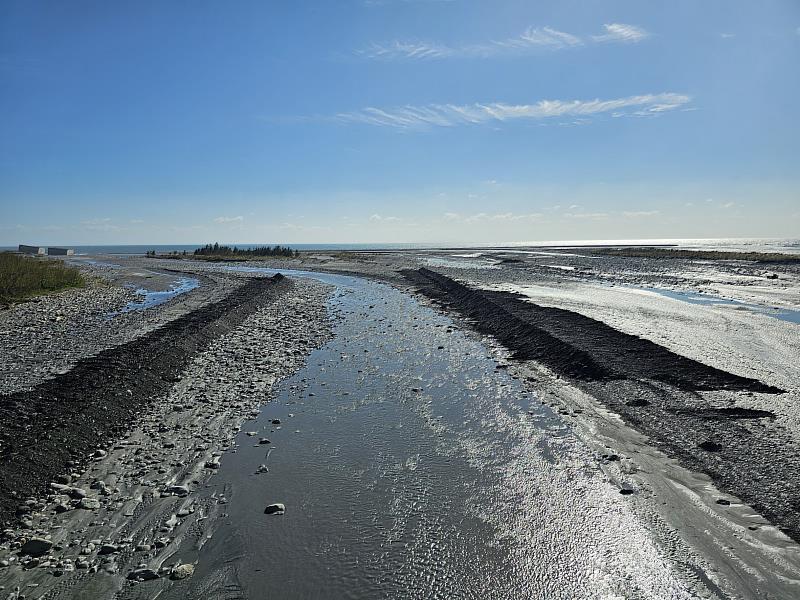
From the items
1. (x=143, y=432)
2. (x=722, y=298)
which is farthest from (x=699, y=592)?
(x=722, y=298)

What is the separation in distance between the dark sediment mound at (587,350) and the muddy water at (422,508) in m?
3.35

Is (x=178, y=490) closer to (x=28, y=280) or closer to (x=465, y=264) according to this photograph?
(x=28, y=280)

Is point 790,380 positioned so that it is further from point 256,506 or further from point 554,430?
point 256,506

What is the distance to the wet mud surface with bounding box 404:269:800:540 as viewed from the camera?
8.04 metres

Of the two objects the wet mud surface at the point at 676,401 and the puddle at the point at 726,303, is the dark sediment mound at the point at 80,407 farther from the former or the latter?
the puddle at the point at 726,303

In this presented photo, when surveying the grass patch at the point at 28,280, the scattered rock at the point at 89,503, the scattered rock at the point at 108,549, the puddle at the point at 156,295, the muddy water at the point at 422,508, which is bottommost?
the muddy water at the point at 422,508

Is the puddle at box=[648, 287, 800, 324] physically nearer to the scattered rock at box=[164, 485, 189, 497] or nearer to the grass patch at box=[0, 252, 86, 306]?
the scattered rock at box=[164, 485, 189, 497]

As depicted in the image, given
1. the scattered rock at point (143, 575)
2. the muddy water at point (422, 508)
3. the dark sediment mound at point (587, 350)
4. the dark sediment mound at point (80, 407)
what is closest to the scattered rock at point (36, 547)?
the dark sediment mound at point (80, 407)

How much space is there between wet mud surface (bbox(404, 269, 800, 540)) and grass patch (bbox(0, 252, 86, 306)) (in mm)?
28766

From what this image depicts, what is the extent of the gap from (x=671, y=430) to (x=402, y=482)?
18.8 feet

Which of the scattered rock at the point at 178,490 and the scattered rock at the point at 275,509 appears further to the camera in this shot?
the scattered rock at the point at 178,490

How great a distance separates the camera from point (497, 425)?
1109 cm

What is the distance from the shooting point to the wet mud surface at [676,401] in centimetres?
804

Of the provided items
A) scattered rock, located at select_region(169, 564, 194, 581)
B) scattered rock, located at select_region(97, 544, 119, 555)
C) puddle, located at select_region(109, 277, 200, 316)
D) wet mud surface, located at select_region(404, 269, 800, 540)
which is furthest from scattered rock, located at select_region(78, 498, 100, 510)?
puddle, located at select_region(109, 277, 200, 316)
